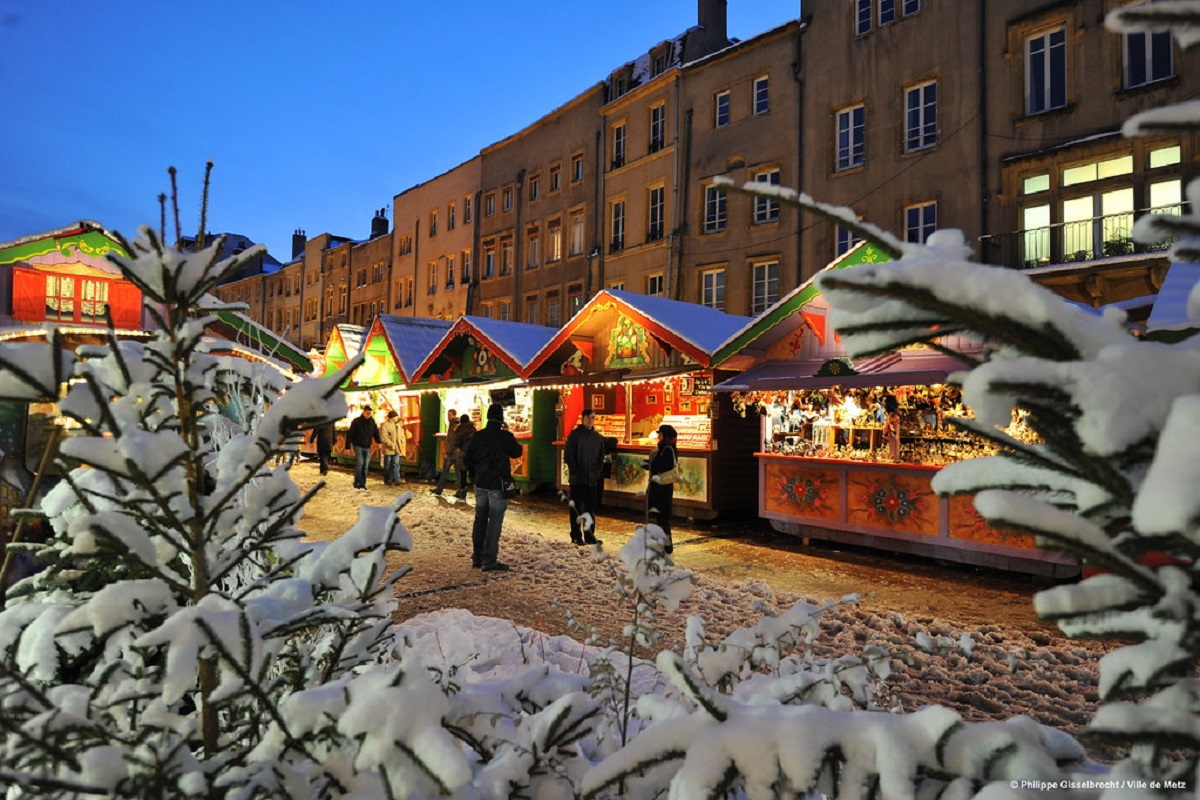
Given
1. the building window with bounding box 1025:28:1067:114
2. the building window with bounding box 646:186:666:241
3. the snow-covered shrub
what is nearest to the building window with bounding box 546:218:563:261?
the building window with bounding box 646:186:666:241

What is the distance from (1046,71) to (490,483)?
14401 mm

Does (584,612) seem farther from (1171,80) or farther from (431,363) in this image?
(1171,80)

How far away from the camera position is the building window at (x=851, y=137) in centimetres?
1734

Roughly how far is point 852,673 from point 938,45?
17466 mm

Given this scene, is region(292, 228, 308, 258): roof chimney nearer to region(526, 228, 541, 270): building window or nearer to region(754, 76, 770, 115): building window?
region(526, 228, 541, 270): building window

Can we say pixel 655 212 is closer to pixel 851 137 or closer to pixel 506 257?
pixel 851 137

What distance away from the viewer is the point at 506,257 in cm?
2905

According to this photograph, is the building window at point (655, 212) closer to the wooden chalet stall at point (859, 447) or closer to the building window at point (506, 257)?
the building window at point (506, 257)

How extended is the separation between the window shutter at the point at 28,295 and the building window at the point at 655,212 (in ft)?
51.6

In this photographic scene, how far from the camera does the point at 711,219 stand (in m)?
20.8

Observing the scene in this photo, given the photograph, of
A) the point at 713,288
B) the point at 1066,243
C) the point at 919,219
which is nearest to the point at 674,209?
the point at 713,288

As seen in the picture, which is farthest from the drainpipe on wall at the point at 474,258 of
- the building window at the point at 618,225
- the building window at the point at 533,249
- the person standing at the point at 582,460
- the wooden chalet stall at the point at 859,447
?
the person standing at the point at 582,460

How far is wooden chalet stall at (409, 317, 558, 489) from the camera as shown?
15.7m

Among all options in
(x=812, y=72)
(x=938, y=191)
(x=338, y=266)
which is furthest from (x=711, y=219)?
(x=338, y=266)
